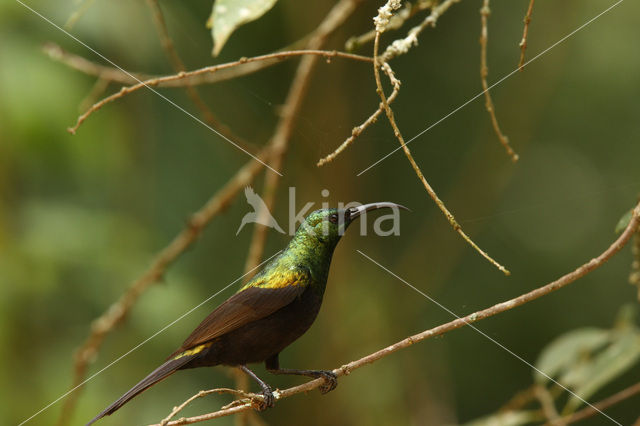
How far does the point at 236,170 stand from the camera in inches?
224

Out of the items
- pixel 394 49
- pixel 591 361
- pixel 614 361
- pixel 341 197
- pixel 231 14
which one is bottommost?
pixel 591 361

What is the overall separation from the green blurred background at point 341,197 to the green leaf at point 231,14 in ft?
6.36

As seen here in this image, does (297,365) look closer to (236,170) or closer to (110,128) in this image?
(236,170)

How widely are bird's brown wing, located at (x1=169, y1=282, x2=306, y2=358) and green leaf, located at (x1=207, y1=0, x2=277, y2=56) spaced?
0.79 metres

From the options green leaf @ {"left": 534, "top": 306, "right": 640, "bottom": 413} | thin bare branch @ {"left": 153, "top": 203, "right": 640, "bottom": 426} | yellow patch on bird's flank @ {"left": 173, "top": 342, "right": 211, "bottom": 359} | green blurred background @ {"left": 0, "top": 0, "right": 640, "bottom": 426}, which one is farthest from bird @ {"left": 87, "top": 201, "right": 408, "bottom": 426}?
green blurred background @ {"left": 0, "top": 0, "right": 640, "bottom": 426}

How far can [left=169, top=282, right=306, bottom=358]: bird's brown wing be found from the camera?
2168 mm

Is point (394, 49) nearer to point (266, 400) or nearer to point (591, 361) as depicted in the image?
point (266, 400)

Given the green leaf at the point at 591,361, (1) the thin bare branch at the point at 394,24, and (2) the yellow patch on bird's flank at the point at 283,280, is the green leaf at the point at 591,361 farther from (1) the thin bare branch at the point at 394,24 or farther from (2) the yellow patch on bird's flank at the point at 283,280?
(1) the thin bare branch at the point at 394,24

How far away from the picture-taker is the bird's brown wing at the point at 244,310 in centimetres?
217

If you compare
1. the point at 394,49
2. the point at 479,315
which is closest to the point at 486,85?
the point at 394,49

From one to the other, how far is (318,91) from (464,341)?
2.51 metres

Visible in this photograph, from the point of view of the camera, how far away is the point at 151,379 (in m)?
1.94

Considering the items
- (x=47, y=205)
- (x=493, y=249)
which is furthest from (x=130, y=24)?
(x=493, y=249)

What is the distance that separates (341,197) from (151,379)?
7.61ft
